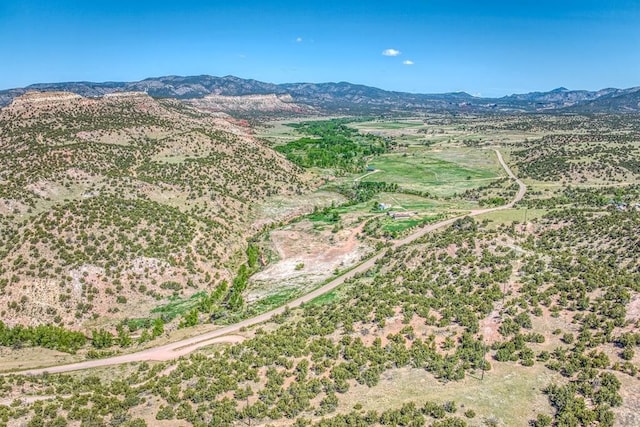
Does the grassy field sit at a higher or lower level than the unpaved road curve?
higher

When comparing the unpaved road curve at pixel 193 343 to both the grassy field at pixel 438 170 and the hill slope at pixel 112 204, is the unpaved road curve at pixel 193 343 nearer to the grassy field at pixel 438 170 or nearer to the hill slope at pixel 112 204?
the hill slope at pixel 112 204

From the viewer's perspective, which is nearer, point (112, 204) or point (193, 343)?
point (193, 343)

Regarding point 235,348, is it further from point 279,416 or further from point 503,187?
point 503,187

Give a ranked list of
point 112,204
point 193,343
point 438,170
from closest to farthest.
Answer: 1. point 193,343
2. point 112,204
3. point 438,170

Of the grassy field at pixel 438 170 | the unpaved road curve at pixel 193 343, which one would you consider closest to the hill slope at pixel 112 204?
the unpaved road curve at pixel 193 343

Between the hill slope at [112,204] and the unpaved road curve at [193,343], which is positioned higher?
the hill slope at [112,204]

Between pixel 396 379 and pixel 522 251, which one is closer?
pixel 396 379

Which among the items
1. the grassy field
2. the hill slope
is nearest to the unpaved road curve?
the hill slope

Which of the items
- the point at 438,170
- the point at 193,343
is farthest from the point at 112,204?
the point at 438,170

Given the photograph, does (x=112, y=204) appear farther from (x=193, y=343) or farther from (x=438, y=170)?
(x=438, y=170)

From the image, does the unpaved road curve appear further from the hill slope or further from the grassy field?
the grassy field

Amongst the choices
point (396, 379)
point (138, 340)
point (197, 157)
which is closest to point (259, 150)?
point (197, 157)
